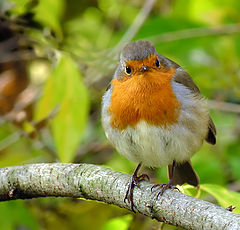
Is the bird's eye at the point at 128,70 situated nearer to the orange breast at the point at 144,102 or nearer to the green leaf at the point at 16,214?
the orange breast at the point at 144,102

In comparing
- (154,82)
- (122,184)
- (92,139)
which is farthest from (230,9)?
(122,184)

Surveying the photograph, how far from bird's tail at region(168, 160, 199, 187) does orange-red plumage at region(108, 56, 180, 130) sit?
781 mm

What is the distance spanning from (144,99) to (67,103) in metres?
0.54

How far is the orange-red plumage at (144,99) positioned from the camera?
10.7ft

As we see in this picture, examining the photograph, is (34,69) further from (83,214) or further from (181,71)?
(181,71)

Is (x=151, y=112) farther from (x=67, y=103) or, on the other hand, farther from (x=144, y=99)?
(x=67, y=103)

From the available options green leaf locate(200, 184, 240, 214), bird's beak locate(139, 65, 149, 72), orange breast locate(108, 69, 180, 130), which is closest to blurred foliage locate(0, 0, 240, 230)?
green leaf locate(200, 184, 240, 214)

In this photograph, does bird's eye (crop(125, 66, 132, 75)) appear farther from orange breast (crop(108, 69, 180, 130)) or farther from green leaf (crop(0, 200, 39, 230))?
green leaf (crop(0, 200, 39, 230))

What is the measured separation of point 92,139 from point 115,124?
2684 millimetres

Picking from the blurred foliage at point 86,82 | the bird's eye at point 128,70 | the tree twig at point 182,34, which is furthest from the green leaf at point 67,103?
the tree twig at point 182,34

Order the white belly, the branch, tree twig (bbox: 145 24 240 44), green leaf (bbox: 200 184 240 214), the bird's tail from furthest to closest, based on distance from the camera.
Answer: tree twig (bbox: 145 24 240 44) → the bird's tail → the white belly → green leaf (bbox: 200 184 240 214) → the branch

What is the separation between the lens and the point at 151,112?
10.7ft

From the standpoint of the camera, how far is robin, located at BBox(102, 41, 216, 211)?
327 centimetres

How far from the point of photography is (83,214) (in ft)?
14.1
